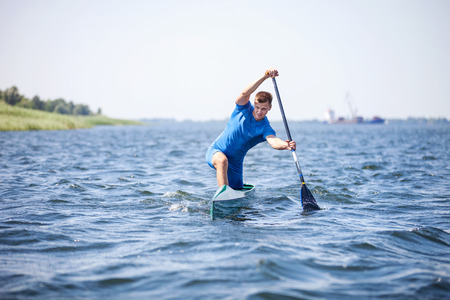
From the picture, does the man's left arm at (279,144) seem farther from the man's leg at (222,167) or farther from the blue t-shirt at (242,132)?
the man's leg at (222,167)

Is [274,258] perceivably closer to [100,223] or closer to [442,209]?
[100,223]

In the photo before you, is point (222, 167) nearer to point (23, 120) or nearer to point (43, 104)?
point (23, 120)

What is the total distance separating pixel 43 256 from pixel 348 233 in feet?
14.7

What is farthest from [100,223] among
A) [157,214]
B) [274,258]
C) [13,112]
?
[13,112]

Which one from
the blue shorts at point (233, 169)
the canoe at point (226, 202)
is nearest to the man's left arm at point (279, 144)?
the blue shorts at point (233, 169)

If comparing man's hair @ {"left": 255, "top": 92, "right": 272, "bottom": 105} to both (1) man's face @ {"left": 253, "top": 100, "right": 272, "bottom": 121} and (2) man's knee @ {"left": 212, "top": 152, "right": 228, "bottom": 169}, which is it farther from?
(2) man's knee @ {"left": 212, "top": 152, "right": 228, "bottom": 169}

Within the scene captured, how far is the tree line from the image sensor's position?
3435 inches

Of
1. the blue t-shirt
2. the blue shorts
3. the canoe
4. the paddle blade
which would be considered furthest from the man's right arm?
the paddle blade

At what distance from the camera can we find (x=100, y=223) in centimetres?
698

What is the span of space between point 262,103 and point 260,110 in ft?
0.46

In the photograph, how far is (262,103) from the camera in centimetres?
743

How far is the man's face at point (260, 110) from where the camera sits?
745cm

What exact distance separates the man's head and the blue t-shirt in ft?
0.69

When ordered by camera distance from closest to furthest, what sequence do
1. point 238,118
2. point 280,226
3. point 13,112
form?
1. point 280,226
2. point 238,118
3. point 13,112
